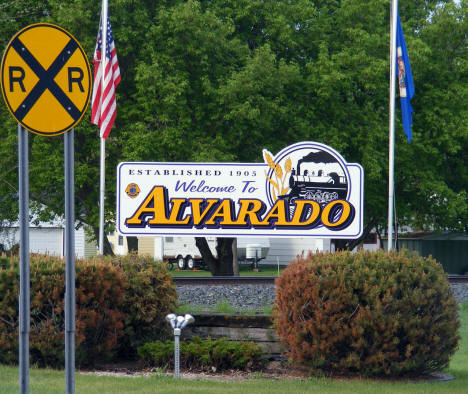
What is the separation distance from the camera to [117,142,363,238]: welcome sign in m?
17.9

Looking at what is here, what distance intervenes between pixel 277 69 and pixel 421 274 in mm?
18567

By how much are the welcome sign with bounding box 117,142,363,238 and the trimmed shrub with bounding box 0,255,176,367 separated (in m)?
7.36

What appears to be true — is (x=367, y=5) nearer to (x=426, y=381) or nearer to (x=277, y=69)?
(x=277, y=69)

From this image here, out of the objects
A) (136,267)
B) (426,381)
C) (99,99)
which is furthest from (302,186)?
(426,381)

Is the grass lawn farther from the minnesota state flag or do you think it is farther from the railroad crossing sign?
the minnesota state flag

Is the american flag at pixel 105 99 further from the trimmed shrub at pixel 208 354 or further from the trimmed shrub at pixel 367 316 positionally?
the trimmed shrub at pixel 367 316

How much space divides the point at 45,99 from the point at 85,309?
4.20 metres

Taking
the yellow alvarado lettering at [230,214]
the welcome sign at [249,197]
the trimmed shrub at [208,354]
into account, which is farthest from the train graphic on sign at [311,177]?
the trimmed shrub at [208,354]

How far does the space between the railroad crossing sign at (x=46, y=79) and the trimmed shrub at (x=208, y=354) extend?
4.59 meters

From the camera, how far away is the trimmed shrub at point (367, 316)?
9008 millimetres

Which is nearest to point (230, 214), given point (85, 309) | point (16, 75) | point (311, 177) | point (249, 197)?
point (249, 197)

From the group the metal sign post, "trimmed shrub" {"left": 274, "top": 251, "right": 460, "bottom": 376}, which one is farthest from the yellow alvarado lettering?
the metal sign post

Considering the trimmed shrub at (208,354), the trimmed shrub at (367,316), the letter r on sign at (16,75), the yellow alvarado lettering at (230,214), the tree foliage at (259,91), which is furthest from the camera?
the tree foliage at (259,91)

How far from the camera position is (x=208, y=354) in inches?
387
